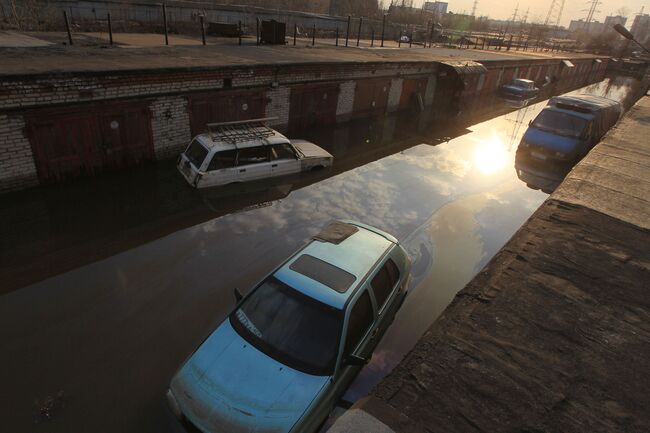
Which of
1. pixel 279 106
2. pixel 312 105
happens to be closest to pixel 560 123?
pixel 312 105

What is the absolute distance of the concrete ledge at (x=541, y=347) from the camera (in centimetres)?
298

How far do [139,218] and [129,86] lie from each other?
12.9 feet

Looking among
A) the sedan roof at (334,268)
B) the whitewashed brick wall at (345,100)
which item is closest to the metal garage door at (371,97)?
the whitewashed brick wall at (345,100)

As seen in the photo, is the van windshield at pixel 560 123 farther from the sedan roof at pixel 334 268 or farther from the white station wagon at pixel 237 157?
the sedan roof at pixel 334 268

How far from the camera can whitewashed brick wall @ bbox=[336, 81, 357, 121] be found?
17.2 meters

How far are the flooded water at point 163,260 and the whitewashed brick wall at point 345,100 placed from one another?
16.5ft

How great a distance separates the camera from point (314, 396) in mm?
3994

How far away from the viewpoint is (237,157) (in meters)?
9.81

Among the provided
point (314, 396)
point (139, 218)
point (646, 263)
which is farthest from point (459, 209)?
point (139, 218)

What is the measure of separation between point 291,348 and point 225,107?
33.8 feet

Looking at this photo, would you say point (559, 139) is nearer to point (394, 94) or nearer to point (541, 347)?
point (394, 94)

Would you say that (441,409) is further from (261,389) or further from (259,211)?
(259,211)

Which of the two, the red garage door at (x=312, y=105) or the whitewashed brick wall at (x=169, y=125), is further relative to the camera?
the red garage door at (x=312, y=105)

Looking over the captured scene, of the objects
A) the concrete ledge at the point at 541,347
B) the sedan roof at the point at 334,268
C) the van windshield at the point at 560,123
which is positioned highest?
the van windshield at the point at 560,123
